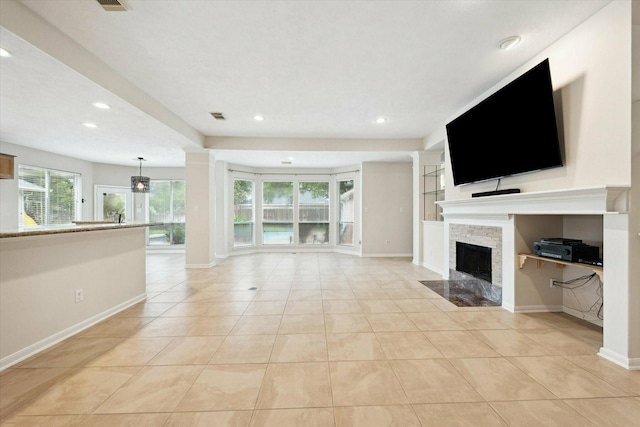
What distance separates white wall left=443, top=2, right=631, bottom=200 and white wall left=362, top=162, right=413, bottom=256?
177 inches

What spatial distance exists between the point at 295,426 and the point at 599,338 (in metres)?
2.84

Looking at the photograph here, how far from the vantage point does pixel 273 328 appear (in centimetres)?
276

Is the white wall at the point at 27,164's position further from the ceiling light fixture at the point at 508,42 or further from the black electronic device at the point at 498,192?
the black electronic device at the point at 498,192

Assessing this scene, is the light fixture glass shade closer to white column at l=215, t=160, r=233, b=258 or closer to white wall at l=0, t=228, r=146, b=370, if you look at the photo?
white column at l=215, t=160, r=233, b=258

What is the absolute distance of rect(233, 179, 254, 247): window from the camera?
7695mm

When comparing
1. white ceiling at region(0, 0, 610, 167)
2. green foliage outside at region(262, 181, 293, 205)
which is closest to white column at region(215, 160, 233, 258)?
green foliage outside at region(262, 181, 293, 205)

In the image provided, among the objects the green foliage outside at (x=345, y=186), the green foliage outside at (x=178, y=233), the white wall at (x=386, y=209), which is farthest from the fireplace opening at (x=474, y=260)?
the green foliage outside at (x=178, y=233)

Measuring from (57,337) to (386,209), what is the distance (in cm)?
645

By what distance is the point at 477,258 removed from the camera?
12.8 ft

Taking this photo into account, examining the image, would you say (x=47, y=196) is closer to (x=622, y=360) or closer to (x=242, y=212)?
(x=242, y=212)

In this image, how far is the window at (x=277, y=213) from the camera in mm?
8172

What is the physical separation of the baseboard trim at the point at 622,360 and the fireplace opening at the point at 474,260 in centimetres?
150

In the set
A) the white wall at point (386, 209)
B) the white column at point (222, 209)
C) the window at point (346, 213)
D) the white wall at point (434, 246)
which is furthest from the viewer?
the window at point (346, 213)

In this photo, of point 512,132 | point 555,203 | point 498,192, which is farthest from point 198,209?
point 555,203
